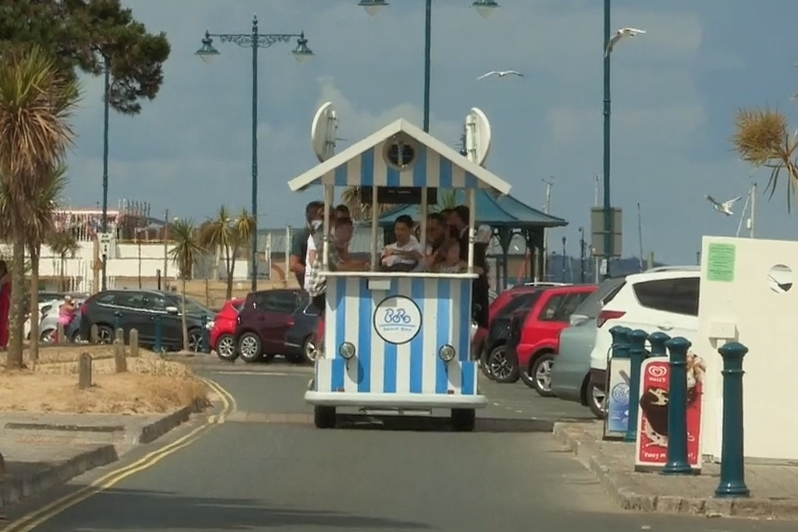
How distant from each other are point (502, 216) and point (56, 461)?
29061mm

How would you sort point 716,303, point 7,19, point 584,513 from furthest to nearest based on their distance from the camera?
1. point 7,19
2. point 716,303
3. point 584,513

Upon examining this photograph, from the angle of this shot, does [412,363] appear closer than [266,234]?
Yes

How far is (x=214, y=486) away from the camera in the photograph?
13398mm

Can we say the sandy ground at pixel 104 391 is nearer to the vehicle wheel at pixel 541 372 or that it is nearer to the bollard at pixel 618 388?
the vehicle wheel at pixel 541 372

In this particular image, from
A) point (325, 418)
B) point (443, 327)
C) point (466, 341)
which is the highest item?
point (443, 327)

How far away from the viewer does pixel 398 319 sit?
1858cm

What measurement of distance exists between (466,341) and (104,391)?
4424mm

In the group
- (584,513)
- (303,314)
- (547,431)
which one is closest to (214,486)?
(584,513)

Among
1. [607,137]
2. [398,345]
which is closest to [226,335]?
[607,137]

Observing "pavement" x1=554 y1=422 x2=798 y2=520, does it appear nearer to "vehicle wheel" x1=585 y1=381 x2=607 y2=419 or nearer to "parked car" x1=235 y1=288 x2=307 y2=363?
"vehicle wheel" x1=585 y1=381 x2=607 y2=419

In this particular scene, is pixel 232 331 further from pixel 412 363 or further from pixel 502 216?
pixel 412 363

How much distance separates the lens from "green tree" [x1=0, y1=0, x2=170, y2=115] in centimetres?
3738

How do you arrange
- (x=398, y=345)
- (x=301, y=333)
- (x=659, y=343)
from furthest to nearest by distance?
(x=301, y=333) → (x=398, y=345) → (x=659, y=343)

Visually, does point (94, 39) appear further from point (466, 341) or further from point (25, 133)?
point (466, 341)
